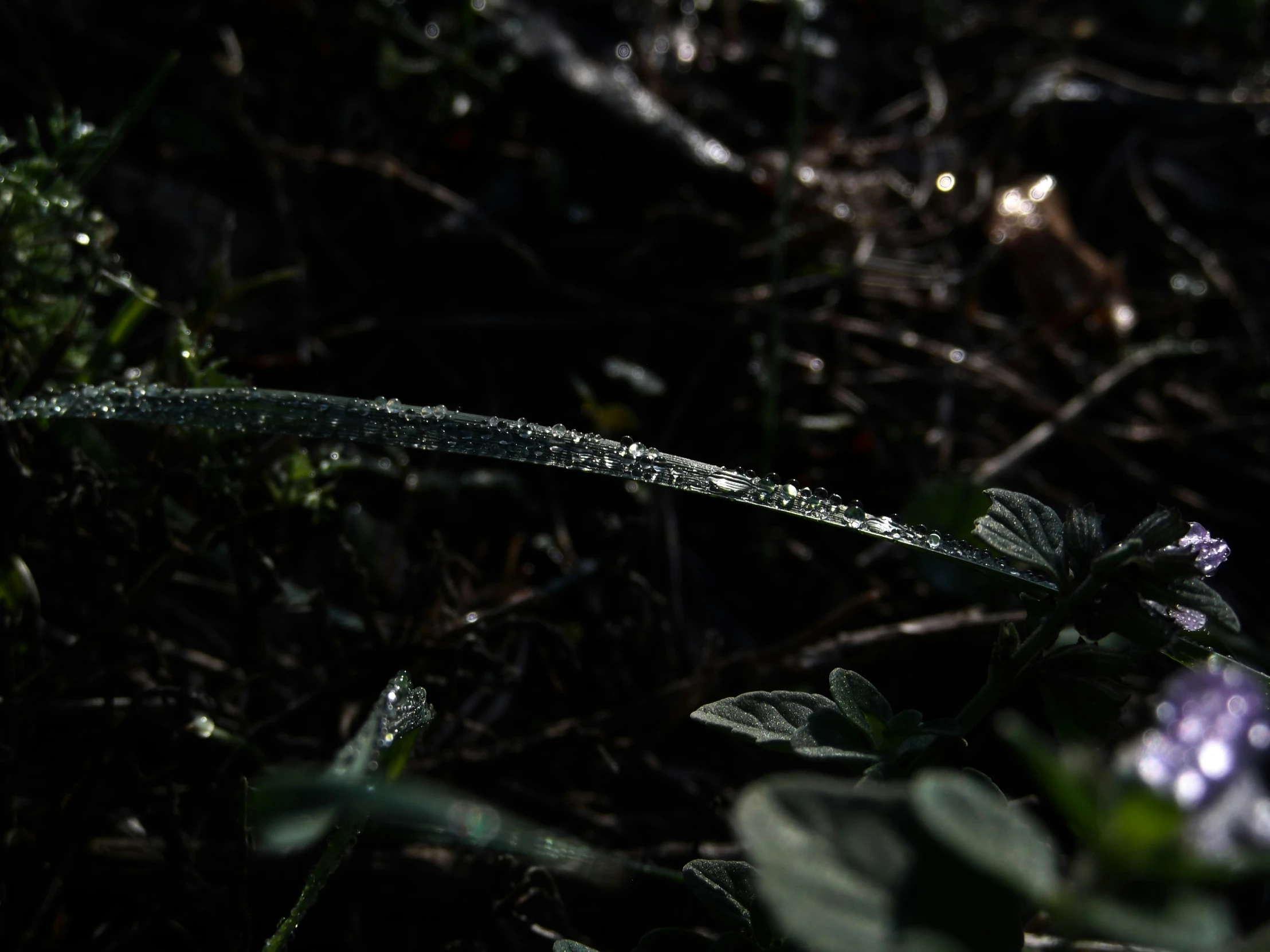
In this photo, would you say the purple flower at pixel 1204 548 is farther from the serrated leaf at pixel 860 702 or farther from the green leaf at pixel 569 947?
the green leaf at pixel 569 947

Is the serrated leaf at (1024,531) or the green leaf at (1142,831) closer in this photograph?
the green leaf at (1142,831)

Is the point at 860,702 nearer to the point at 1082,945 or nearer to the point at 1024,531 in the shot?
the point at 1024,531

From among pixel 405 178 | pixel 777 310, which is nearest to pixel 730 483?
pixel 777 310

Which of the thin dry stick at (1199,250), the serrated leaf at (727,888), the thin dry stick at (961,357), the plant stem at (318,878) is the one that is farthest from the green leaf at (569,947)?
the thin dry stick at (1199,250)

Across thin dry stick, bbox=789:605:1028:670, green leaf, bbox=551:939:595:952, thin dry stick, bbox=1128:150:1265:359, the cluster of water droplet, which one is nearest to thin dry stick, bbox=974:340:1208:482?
thin dry stick, bbox=1128:150:1265:359

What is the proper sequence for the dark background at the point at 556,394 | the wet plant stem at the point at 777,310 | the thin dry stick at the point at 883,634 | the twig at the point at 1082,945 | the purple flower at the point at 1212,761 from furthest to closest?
the wet plant stem at the point at 777,310
the thin dry stick at the point at 883,634
the dark background at the point at 556,394
the twig at the point at 1082,945
the purple flower at the point at 1212,761

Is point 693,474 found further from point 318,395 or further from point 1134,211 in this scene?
point 1134,211

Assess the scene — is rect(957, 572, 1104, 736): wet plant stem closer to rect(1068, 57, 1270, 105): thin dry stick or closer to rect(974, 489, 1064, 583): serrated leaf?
rect(974, 489, 1064, 583): serrated leaf
